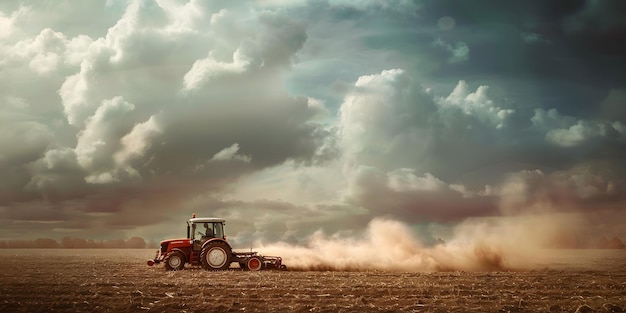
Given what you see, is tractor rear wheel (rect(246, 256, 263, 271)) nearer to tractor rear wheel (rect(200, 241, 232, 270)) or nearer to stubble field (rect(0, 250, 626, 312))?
tractor rear wheel (rect(200, 241, 232, 270))

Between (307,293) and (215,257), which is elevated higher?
(215,257)

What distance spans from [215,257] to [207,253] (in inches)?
24.9

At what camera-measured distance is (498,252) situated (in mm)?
44281

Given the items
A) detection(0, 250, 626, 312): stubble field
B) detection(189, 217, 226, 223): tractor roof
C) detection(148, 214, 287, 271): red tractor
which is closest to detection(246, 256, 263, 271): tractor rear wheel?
detection(148, 214, 287, 271): red tractor

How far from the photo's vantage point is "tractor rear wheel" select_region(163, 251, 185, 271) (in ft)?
123

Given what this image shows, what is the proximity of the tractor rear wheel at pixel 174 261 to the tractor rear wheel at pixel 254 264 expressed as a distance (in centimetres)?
471

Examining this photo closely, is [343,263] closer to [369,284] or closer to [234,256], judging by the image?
[234,256]

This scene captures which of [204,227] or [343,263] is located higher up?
[204,227]

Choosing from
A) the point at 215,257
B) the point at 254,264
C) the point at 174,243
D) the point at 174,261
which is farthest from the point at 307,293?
the point at 174,243

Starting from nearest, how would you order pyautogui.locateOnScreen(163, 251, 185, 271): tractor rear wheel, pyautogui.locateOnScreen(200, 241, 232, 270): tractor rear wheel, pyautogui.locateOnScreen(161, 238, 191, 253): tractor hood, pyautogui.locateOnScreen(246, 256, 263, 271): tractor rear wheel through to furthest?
pyautogui.locateOnScreen(200, 241, 232, 270): tractor rear wheel, pyautogui.locateOnScreen(163, 251, 185, 271): tractor rear wheel, pyautogui.locateOnScreen(246, 256, 263, 271): tractor rear wheel, pyautogui.locateOnScreen(161, 238, 191, 253): tractor hood

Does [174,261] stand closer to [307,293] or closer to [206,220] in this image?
[206,220]

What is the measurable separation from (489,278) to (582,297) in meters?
8.14

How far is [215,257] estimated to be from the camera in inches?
1469

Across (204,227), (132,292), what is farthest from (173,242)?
(132,292)
